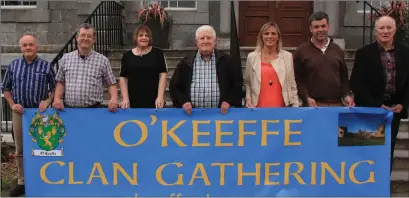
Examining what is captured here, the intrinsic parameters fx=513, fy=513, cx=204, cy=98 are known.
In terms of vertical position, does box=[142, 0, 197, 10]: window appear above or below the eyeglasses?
above

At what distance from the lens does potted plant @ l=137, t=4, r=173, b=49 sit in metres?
8.25

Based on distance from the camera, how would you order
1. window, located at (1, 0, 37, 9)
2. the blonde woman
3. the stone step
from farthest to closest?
1. window, located at (1, 0, 37, 9)
2. the stone step
3. the blonde woman

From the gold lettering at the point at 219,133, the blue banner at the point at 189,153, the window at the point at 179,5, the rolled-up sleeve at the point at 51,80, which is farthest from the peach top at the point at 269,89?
the window at the point at 179,5

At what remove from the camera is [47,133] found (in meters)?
4.63

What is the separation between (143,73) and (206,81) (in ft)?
1.93

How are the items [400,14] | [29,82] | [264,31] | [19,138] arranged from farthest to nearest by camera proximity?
[400,14]
[19,138]
[29,82]
[264,31]

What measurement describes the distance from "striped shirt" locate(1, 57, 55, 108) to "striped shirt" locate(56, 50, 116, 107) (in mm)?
332

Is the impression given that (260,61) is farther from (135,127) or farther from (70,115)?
(70,115)

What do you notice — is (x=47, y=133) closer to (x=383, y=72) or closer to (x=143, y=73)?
(x=143, y=73)

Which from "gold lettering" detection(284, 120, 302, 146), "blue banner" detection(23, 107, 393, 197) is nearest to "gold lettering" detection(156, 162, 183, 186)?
"blue banner" detection(23, 107, 393, 197)

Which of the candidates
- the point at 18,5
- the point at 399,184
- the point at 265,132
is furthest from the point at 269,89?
the point at 18,5

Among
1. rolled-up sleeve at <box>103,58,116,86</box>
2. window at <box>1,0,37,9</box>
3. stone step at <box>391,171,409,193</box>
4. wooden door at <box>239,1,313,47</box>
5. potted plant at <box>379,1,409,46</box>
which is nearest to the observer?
rolled-up sleeve at <box>103,58,116,86</box>

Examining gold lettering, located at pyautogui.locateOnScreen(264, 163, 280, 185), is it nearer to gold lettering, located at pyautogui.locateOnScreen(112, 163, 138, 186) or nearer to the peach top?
the peach top

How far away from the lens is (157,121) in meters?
4.64
